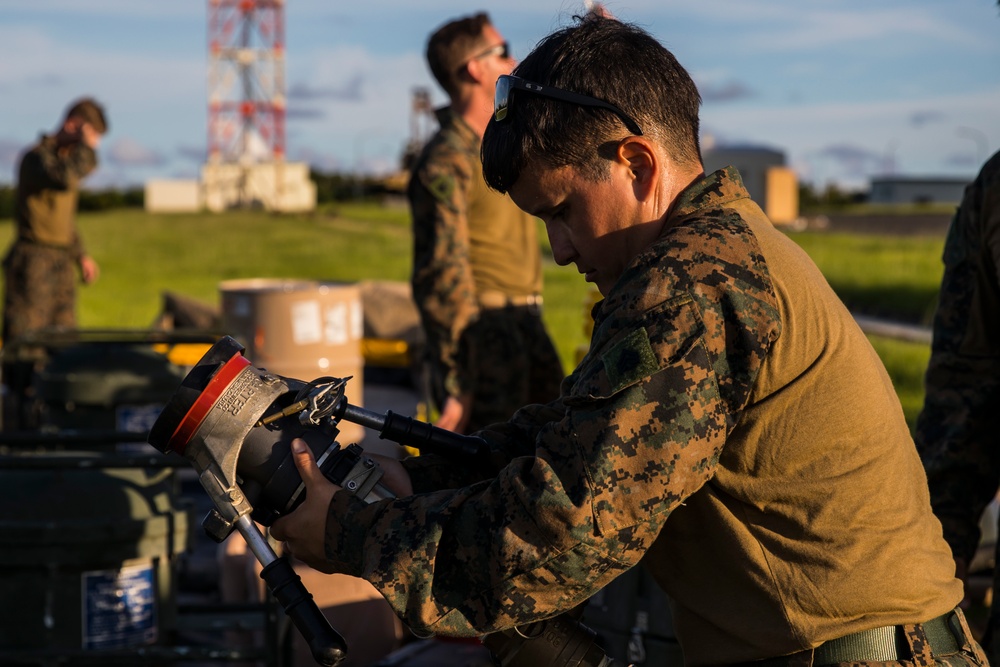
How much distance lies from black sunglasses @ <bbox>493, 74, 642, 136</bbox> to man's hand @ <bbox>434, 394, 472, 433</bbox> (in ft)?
10.2

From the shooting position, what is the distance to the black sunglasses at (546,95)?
1.91 meters

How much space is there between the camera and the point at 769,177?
5259 cm

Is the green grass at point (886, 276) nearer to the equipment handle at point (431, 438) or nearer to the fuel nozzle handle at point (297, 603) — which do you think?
the equipment handle at point (431, 438)

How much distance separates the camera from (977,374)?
3.28 m

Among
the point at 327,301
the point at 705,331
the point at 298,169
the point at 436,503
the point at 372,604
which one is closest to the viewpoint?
the point at 705,331

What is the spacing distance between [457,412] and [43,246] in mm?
5796

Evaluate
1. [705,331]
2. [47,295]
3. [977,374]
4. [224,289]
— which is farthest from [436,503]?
[47,295]

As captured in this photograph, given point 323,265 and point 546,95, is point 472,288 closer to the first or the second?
point 546,95

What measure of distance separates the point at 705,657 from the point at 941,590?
401 millimetres

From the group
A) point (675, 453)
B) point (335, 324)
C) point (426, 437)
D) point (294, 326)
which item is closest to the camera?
point (675, 453)

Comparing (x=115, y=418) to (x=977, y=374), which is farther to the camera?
(x=115, y=418)

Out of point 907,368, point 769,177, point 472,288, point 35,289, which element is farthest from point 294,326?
point 769,177

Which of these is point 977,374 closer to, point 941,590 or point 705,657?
point 941,590

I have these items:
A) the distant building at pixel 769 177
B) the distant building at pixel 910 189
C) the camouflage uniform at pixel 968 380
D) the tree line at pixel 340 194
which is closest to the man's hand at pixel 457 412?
the camouflage uniform at pixel 968 380
